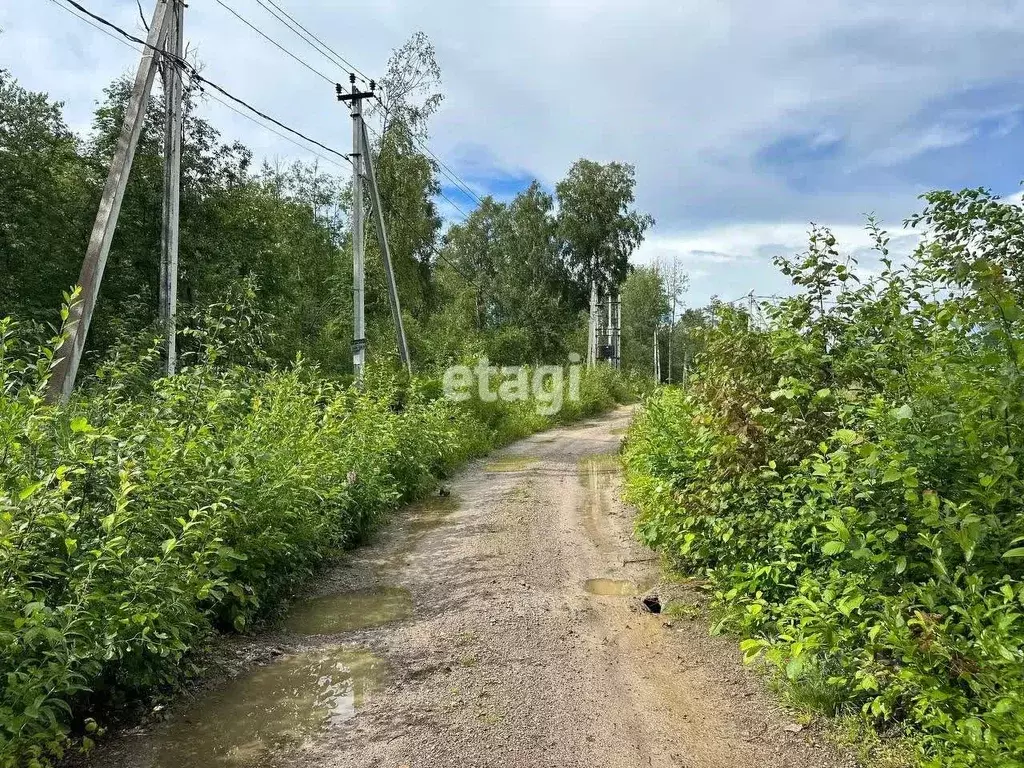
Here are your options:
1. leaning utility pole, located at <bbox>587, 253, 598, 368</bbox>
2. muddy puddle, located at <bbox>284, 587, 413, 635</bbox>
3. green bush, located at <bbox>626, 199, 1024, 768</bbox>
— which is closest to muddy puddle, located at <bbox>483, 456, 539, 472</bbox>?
muddy puddle, located at <bbox>284, 587, 413, 635</bbox>

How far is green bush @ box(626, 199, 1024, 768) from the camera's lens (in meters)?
2.49

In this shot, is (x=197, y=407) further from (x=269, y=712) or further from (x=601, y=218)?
(x=601, y=218)

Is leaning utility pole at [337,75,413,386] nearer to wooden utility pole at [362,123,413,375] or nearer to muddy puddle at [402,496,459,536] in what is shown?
wooden utility pole at [362,123,413,375]

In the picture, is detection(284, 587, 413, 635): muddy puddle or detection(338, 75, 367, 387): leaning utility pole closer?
detection(284, 587, 413, 635): muddy puddle

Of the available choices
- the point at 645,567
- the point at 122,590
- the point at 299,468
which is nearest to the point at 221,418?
the point at 299,468

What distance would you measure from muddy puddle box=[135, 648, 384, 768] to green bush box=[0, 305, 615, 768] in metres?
0.31

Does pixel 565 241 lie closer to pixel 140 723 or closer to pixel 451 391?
pixel 451 391

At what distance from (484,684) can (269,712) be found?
1.18 meters

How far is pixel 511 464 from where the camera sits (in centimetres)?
1248

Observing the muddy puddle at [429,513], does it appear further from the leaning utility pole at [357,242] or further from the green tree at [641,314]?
the green tree at [641,314]

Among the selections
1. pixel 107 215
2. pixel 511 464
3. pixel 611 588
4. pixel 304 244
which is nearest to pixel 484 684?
pixel 611 588

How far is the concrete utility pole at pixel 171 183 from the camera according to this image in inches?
324

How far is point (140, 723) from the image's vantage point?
3.21 meters

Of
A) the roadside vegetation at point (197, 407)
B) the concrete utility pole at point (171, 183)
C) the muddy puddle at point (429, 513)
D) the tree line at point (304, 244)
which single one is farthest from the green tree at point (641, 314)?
the concrete utility pole at point (171, 183)
